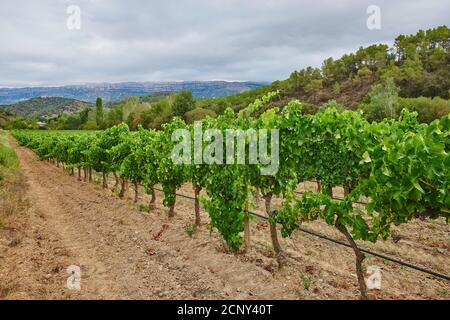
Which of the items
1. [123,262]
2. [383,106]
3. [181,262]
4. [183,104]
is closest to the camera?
[181,262]

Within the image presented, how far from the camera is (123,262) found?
8492 mm

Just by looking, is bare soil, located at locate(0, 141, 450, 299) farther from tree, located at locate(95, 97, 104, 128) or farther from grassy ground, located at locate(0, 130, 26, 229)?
tree, located at locate(95, 97, 104, 128)

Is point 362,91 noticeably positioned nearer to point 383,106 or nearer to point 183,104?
point 383,106

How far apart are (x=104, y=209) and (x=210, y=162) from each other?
286 inches

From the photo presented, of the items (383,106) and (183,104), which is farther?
(183,104)

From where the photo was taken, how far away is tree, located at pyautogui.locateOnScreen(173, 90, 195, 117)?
84.8 m

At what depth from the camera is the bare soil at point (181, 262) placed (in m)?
6.74

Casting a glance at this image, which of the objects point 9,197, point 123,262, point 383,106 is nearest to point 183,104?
point 383,106

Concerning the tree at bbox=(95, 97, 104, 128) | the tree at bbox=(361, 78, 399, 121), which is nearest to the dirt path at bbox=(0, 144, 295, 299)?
the tree at bbox=(361, 78, 399, 121)

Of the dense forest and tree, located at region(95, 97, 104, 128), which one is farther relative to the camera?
tree, located at region(95, 97, 104, 128)

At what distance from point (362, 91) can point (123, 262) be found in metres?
80.5

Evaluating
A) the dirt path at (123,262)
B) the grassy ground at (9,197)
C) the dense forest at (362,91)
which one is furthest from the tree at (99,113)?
the dirt path at (123,262)

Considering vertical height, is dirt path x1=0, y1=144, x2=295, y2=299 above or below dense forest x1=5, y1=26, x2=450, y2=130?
below

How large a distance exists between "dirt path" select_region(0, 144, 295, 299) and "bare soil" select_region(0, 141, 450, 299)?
0.02 metres
